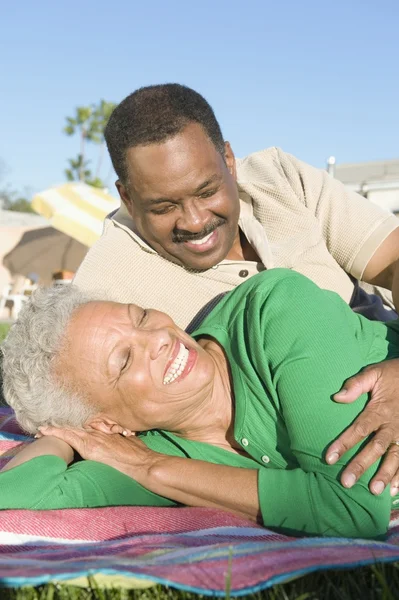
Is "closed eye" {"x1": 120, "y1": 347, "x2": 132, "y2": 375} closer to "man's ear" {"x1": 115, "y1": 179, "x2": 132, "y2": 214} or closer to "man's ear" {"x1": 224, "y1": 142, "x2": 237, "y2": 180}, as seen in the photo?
"man's ear" {"x1": 115, "y1": 179, "x2": 132, "y2": 214}

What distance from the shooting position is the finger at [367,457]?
2332mm

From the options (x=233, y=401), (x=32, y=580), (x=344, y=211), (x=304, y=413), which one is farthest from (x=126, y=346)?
(x=344, y=211)

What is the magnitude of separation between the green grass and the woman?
1.30 ft

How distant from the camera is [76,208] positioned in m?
12.5

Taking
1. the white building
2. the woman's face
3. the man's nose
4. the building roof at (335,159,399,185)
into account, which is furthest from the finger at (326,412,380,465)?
the building roof at (335,159,399,185)

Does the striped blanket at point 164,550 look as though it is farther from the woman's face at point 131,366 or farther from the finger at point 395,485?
the woman's face at point 131,366

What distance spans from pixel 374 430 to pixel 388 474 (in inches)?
5.9

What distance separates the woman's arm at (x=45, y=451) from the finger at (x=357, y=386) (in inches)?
46.6

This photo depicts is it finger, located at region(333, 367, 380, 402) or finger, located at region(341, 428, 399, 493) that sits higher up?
finger, located at region(333, 367, 380, 402)

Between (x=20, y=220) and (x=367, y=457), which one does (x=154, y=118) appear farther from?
(x=20, y=220)

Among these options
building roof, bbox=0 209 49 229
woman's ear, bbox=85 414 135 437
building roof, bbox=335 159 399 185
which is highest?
woman's ear, bbox=85 414 135 437

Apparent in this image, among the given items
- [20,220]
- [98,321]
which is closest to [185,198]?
[98,321]

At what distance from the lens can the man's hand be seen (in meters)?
2.36

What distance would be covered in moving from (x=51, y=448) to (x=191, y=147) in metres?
1.55
